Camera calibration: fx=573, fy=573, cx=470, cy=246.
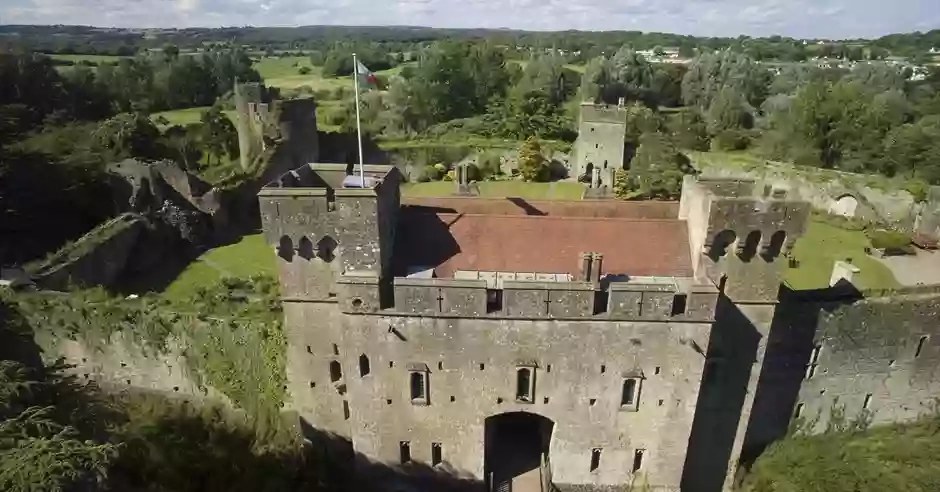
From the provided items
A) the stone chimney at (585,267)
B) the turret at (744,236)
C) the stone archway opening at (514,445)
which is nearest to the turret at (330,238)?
the stone chimney at (585,267)

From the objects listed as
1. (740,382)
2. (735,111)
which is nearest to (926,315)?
(740,382)

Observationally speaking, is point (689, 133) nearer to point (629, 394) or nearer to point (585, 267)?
point (629, 394)

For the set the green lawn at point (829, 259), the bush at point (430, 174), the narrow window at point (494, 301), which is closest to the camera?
the narrow window at point (494, 301)

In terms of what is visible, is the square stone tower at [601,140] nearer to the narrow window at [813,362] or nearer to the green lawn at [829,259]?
the green lawn at [829,259]

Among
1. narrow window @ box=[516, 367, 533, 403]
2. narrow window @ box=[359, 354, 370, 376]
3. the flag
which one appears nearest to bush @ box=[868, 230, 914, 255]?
narrow window @ box=[516, 367, 533, 403]

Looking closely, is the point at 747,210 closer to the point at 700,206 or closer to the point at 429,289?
the point at 700,206
